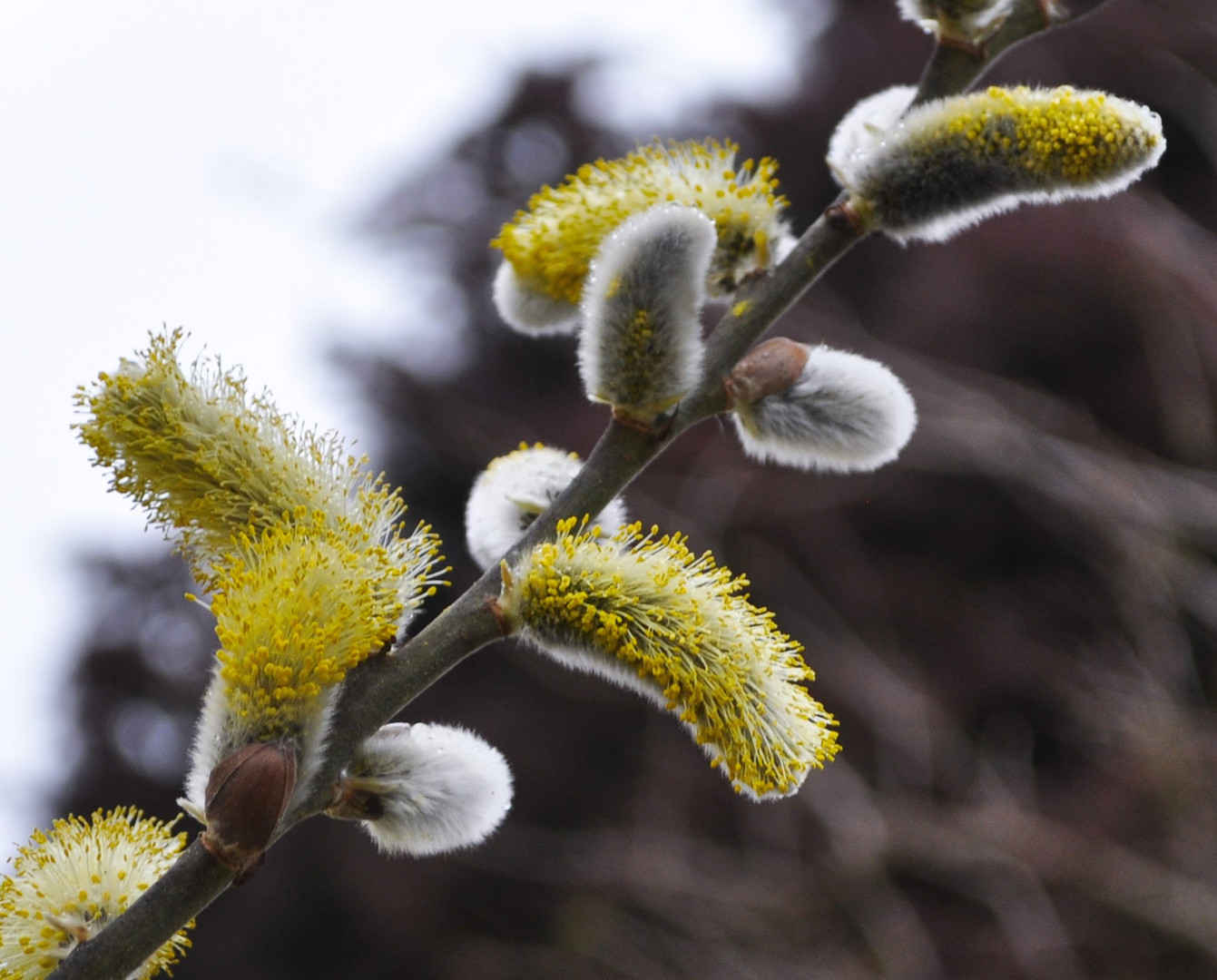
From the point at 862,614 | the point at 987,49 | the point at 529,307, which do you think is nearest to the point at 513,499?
the point at 529,307

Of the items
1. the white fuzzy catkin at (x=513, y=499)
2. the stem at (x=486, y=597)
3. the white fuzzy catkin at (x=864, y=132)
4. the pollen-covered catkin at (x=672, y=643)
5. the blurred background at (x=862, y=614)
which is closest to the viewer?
the stem at (x=486, y=597)

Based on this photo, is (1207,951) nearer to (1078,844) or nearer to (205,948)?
→ (1078,844)

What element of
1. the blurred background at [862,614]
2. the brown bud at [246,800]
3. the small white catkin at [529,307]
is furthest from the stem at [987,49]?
the blurred background at [862,614]

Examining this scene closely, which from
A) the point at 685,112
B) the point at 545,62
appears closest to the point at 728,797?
the point at 685,112

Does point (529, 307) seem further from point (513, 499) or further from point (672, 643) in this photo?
point (672, 643)

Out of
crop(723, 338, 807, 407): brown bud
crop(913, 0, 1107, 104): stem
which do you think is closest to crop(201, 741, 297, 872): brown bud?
crop(723, 338, 807, 407): brown bud

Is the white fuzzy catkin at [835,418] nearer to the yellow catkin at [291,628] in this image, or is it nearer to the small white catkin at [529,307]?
the small white catkin at [529,307]
